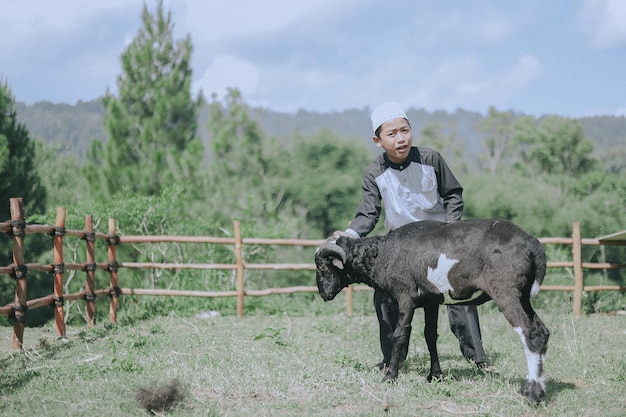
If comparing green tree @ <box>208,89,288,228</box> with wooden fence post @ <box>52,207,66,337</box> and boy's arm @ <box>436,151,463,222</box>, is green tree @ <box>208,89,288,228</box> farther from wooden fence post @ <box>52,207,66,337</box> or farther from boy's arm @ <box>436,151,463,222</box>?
boy's arm @ <box>436,151,463,222</box>

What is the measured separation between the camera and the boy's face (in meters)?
4.43

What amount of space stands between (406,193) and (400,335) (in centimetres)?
104

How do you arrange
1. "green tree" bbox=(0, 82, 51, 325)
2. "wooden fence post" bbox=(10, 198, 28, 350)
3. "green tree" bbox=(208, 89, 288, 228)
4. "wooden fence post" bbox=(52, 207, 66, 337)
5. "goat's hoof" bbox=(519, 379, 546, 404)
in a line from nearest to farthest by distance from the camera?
"goat's hoof" bbox=(519, 379, 546, 404) → "wooden fence post" bbox=(10, 198, 28, 350) → "wooden fence post" bbox=(52, 207, 66, 337) → "green tree" bbox=(0, 82, 51, 325) → "green tree" bbox=(208, 89, 288, 228)

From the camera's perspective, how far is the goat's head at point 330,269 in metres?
4.44

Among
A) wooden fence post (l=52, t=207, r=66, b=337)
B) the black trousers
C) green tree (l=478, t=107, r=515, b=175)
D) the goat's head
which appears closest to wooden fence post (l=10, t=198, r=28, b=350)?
wooden fence post (l=52, t=207, r=66, b=337)

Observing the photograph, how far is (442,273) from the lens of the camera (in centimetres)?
395

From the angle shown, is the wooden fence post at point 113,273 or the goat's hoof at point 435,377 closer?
the goat's hoof at point 435,377

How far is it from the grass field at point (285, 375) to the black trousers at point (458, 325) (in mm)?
150

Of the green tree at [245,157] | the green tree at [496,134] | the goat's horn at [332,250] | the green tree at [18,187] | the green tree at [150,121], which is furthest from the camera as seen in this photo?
the green tree at [496,134]

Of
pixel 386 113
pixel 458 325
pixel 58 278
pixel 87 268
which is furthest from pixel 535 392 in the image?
pixel 87 268

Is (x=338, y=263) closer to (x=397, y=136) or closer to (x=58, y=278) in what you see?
(x=397, y=136)

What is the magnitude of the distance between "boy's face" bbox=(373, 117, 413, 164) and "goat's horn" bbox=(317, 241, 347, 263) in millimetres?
780

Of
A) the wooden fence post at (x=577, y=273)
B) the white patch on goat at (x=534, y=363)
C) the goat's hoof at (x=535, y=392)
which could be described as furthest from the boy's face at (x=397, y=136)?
the wooden fence post at (x=577, y=273)

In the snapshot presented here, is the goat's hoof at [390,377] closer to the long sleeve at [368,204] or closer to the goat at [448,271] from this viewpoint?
the goat at [448,271]
